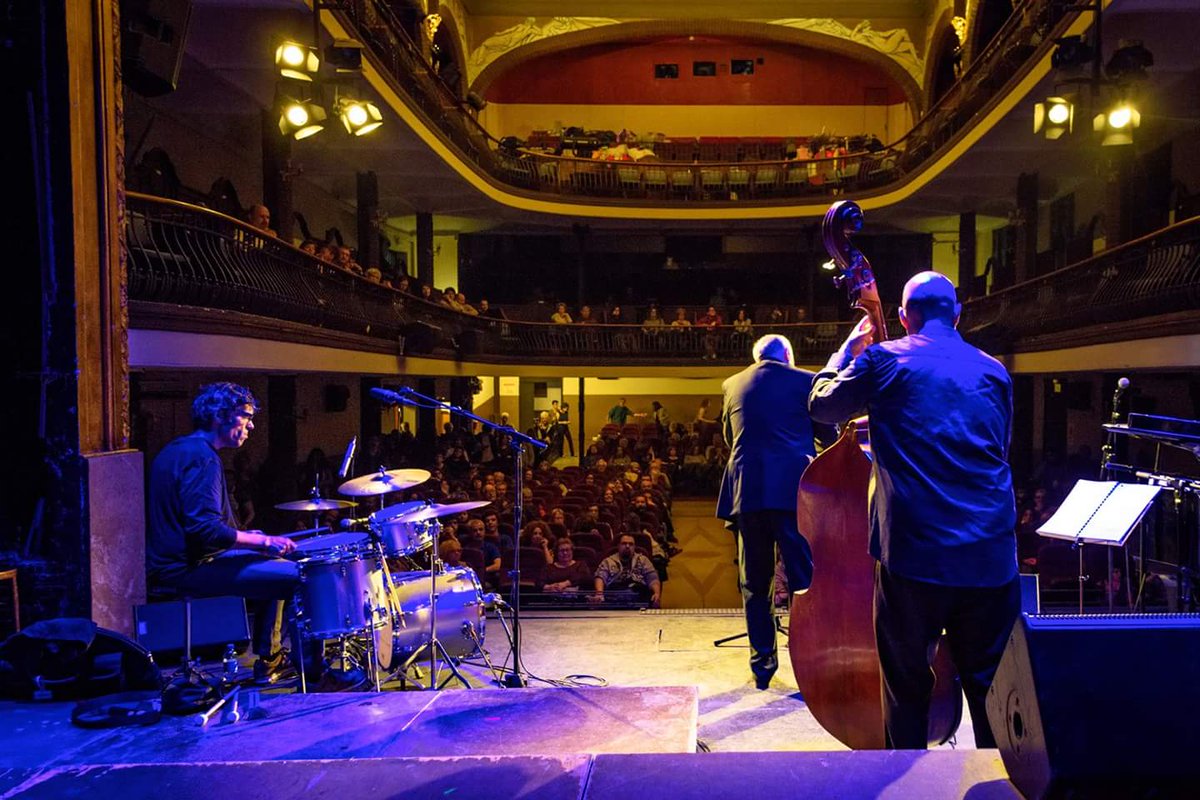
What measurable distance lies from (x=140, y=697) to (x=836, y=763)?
8.64 ft

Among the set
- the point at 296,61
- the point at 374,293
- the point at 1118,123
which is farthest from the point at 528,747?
the point at 374,293

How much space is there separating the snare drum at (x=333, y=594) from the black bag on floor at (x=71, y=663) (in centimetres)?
89

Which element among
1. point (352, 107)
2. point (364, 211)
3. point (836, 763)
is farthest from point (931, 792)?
point (364, 211)

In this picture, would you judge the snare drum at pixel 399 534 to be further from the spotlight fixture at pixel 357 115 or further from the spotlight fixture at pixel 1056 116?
the spotlight fixture at pixel 1056 116

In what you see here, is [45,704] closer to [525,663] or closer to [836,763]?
[525,663]

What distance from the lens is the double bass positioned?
280 centimetres

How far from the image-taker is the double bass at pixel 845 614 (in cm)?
280

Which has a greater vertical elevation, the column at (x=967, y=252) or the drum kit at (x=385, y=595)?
the column at (x=967, y=252)

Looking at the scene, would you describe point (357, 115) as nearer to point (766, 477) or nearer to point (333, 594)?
point (333, 594)

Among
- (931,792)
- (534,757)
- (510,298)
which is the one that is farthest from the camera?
(510,298)

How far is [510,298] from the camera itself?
22.8 metres

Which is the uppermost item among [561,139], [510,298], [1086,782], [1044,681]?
[561,139]

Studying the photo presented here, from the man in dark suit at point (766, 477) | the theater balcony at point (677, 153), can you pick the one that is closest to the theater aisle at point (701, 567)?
the man in dark suit at point (766, 477)

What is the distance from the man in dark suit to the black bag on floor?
2566 millimetres
